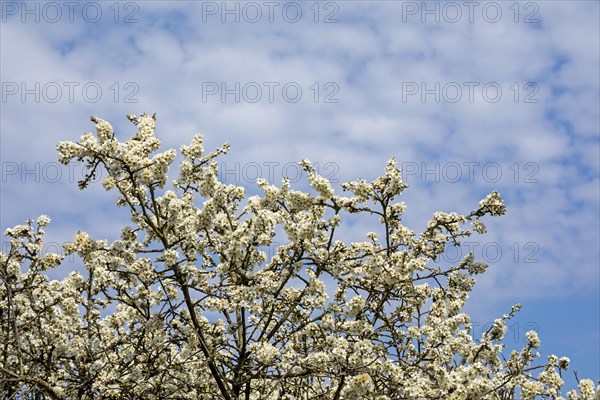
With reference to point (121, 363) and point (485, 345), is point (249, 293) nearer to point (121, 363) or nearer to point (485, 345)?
point (121, 363)

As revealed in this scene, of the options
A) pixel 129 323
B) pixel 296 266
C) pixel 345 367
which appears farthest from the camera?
pixel 129 323

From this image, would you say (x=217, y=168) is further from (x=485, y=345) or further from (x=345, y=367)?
(x=485, y=345)

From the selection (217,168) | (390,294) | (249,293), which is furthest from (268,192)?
(390,294)

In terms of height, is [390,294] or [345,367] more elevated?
[390,294]

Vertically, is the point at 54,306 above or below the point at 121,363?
above

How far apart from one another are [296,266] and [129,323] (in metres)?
3.18

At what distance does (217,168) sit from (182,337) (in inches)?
112

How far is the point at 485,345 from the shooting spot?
464 inches

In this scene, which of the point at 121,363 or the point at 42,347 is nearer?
the point at 121,363

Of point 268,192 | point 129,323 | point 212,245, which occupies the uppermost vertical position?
point 268,192

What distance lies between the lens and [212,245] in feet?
38.1

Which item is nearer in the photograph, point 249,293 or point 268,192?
point 249,293

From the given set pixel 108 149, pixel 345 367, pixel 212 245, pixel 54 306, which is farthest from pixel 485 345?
pixel 54 306

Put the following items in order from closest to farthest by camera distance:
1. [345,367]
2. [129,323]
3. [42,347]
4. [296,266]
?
[345,367], [296,266], [129,323], [42,347]
